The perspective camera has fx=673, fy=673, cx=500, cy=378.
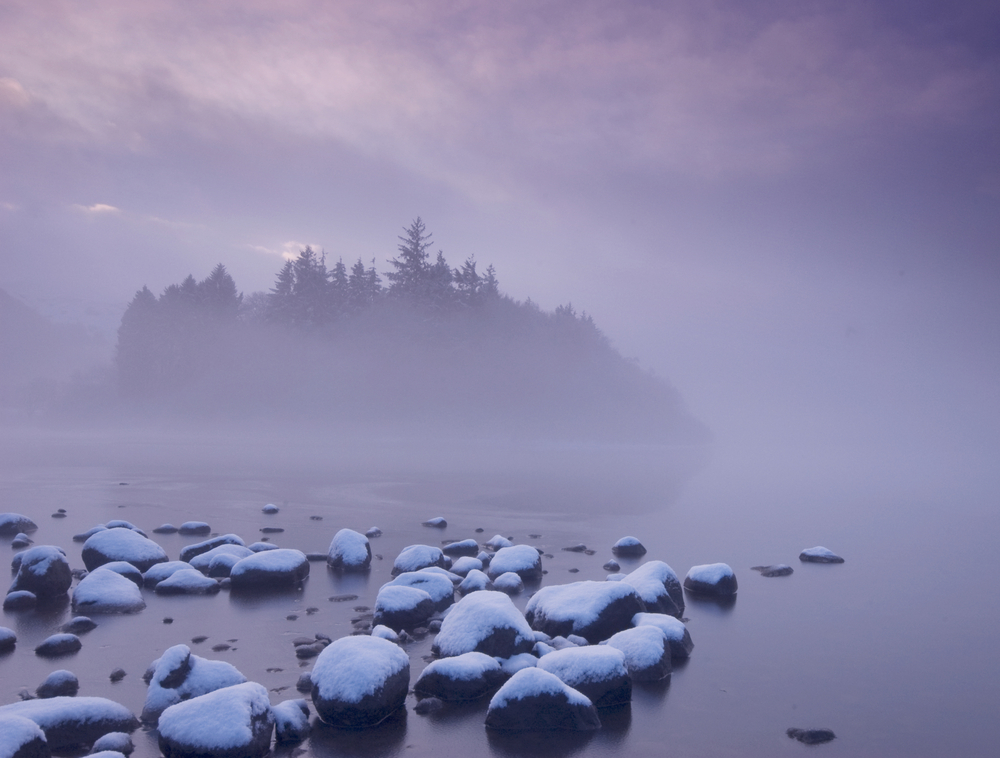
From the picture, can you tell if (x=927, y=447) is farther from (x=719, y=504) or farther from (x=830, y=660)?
(x=830, y=660)

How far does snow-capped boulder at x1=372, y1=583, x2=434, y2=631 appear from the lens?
39.8ft

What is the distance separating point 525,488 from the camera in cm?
3997

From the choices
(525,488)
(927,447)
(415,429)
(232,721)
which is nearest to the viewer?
(232,721)

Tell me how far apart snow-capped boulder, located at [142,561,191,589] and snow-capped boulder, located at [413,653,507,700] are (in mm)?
7914

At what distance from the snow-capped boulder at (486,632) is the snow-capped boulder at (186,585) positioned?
242 inches

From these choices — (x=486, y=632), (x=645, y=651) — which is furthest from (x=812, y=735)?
(x=486, y=632)

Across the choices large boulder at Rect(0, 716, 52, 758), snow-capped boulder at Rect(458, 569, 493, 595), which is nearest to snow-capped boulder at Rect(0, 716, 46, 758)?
large boulder at Rect(0, 716, 52, 758)

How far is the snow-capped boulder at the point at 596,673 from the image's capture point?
949cm

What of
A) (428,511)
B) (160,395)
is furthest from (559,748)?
(160,395)

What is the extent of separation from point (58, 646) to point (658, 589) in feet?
34.1

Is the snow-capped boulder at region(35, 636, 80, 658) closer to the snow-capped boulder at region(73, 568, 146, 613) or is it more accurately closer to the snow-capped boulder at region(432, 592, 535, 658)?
the snow-capped boulder at region(73, 568, 146, 613)

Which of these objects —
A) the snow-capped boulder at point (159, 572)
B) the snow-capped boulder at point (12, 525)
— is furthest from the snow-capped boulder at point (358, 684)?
the snow-capped boulder at point (12, 525)

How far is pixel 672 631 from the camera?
11.6 metres

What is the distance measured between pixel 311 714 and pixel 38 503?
25.2 metres
